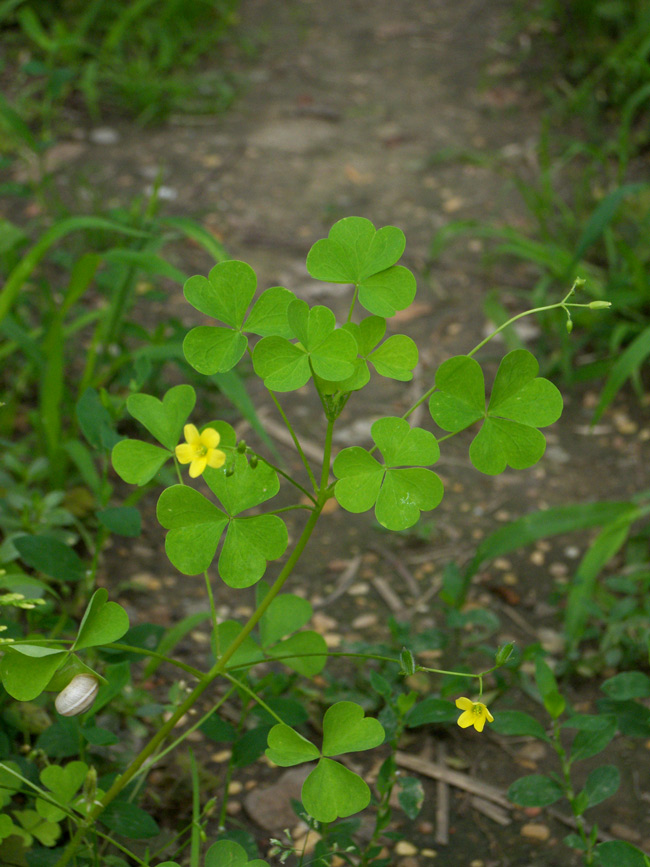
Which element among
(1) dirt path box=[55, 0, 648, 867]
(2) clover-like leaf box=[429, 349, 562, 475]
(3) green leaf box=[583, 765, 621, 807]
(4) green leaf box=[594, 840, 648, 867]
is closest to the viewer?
(2) clover-like leaf box=[429, 349, 562, 475]

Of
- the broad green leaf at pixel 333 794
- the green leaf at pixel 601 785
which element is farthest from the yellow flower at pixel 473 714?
the green leaf at pixel 601 785

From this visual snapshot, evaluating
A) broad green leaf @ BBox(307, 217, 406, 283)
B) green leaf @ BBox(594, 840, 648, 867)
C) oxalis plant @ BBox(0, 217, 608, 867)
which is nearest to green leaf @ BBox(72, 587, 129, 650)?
oxalis plant @ BBox(0, 217, 608, 867)

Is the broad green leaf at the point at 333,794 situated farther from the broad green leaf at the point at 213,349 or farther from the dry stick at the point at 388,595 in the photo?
the dry stick at the point at 388,595

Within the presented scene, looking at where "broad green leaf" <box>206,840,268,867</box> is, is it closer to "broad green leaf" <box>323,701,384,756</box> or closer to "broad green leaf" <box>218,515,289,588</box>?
"broad green leaf" <box>323,701,384,756</box>

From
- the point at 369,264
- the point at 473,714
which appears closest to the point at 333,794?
the point at 473,714

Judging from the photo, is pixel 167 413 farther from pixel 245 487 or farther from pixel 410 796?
pixel 410 796

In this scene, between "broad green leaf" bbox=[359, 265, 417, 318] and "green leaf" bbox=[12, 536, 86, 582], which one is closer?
"broad green leaf" bbox=[359, 265, 417, 318]

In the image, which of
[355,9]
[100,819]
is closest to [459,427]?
[100,819]
